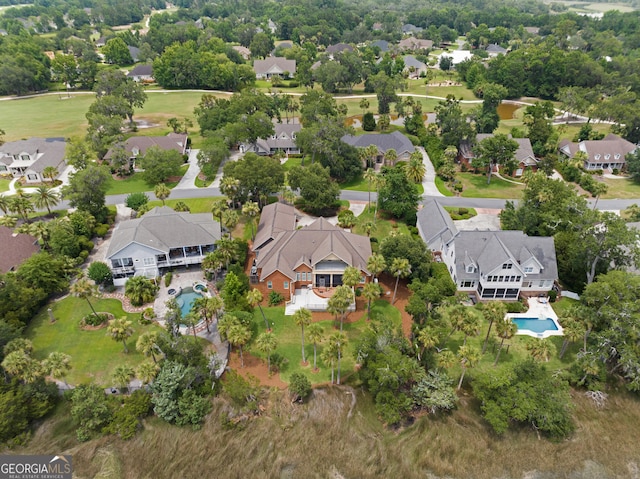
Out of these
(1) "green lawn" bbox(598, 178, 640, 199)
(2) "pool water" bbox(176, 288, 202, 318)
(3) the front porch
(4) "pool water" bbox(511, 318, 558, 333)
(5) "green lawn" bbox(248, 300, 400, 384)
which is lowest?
(4) "pool water" bbox(511, 318, 558, 333)

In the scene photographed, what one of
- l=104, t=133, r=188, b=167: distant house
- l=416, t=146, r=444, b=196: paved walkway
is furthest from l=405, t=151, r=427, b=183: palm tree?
l=104, t=133, r=188, b=167: distant house

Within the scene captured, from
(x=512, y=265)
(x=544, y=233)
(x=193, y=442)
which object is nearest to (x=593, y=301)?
(x=512, y=265)

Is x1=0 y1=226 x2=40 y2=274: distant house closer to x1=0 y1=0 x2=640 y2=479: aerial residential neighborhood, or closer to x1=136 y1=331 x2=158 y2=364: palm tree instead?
x1=0 y1=0 x2=640 y2=479: aerial residential neighborhood

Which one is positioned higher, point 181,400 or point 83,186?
point 83,186

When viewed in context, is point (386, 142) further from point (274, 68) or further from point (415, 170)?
point (274, 68)

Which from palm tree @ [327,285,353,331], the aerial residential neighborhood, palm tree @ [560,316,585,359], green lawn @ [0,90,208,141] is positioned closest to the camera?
the aerial residential neighborhood

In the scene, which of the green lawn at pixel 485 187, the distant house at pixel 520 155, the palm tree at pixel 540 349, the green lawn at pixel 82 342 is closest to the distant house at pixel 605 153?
the distant house at pixel 520 155

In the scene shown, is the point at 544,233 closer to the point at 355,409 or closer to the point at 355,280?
the point at 355,280
